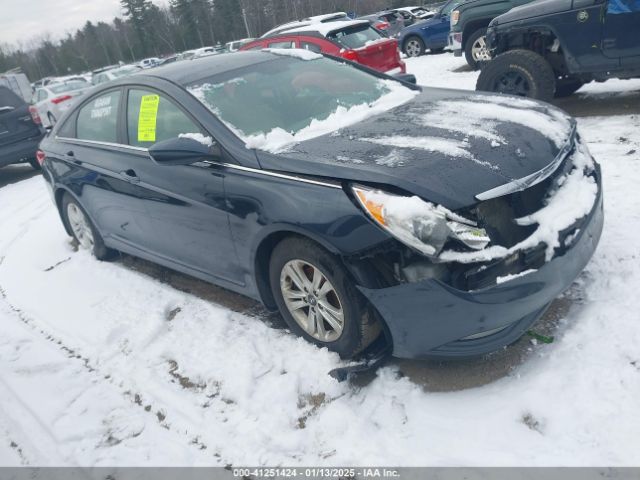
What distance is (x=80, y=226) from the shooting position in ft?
17.2

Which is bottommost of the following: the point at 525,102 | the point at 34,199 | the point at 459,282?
the point at 34,199

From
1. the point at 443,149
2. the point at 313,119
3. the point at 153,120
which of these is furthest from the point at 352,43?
the point at 443,149

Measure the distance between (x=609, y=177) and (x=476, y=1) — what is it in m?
5.43

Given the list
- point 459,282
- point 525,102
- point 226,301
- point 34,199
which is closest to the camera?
point 459,282

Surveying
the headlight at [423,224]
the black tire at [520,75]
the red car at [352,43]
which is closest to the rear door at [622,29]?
the black tire at [520,75]

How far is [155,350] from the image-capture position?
350cm

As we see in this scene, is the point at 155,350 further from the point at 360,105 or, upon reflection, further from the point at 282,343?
the point at 360,105

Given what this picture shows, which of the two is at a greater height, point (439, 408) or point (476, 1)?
point (476, 1)

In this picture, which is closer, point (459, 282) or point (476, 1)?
point (459, 282)

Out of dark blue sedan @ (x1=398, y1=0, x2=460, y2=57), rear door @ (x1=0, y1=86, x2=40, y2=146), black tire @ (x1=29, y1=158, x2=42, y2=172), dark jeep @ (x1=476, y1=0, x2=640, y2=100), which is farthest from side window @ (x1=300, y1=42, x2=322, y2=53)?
dark blue sedan @ (x1=398, y1=0, x2=460, y2=57)

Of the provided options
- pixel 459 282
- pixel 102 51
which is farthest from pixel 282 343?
pixel 102 51

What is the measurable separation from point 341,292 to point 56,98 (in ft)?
49.1

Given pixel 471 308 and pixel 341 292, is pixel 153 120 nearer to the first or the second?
pixel 341 292

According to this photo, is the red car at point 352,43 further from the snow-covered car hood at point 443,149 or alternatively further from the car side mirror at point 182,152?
the car side mirror at point 182,152
